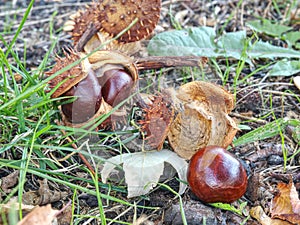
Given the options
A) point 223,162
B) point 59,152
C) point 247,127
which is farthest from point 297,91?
point 59,152

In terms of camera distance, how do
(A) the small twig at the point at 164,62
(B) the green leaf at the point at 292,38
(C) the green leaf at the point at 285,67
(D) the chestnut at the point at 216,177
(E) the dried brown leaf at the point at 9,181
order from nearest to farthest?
(D) the chestnut at the point at 216,177, (E) the dried brown leaf at the point at 9,181, (A) the small twig at the point at 164,62, (C) the green leaf at the point at 285,67, (B) the green leaf at the point at 292,38

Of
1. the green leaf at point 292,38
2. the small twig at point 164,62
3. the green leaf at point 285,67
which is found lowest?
the green leaf at point 285,67

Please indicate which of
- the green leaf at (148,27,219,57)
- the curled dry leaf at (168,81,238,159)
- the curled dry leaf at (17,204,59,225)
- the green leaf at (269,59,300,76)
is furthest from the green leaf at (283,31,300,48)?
the curled dry leaf at (17,204,59,225)

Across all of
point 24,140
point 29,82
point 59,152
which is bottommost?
point 59,152

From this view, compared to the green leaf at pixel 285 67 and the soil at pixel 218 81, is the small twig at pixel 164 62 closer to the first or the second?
the soil at pixel 218 81

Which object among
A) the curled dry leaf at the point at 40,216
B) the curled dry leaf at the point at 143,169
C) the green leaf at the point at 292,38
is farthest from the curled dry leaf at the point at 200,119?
the green leaf at the point at 292,38

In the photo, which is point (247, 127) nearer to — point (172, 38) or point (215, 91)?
point (215, 91)

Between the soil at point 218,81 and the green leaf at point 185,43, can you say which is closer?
the soil at point 218,81
